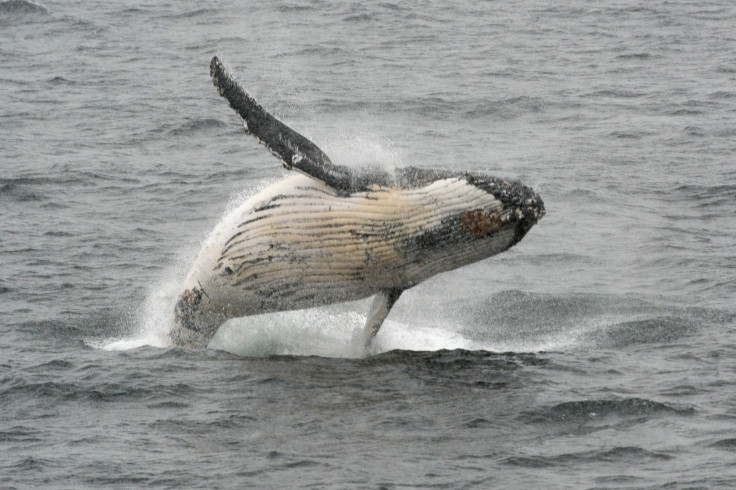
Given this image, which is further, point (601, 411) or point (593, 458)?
point (601, 411)

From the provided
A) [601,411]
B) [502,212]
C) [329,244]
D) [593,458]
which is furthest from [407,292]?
[593,458]

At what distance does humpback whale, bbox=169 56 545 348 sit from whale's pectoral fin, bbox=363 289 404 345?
0.05ft

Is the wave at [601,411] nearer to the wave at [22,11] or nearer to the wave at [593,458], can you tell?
the wave at [593,458]

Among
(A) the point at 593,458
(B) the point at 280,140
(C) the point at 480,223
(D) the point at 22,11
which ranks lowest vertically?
(A) the point at 593,458

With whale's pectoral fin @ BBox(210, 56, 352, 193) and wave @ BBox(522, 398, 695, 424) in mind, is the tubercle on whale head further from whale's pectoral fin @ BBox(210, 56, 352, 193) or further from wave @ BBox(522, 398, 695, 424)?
wave @ BBox(522, 398, 695, 424)

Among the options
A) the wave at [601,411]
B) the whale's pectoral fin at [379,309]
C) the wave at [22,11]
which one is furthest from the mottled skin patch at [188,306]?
the wave at [22,11]

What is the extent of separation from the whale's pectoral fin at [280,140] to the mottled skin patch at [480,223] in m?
1.50

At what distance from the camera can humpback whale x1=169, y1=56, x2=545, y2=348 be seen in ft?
46.7

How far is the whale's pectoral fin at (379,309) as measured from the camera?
15242 millimetres

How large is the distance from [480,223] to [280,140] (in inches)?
99.5

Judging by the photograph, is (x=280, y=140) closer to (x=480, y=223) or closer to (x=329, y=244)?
(x=329, y=244)

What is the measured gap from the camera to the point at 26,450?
41.6 feet

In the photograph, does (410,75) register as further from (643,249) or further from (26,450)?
(26,450)

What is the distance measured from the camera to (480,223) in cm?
1416
